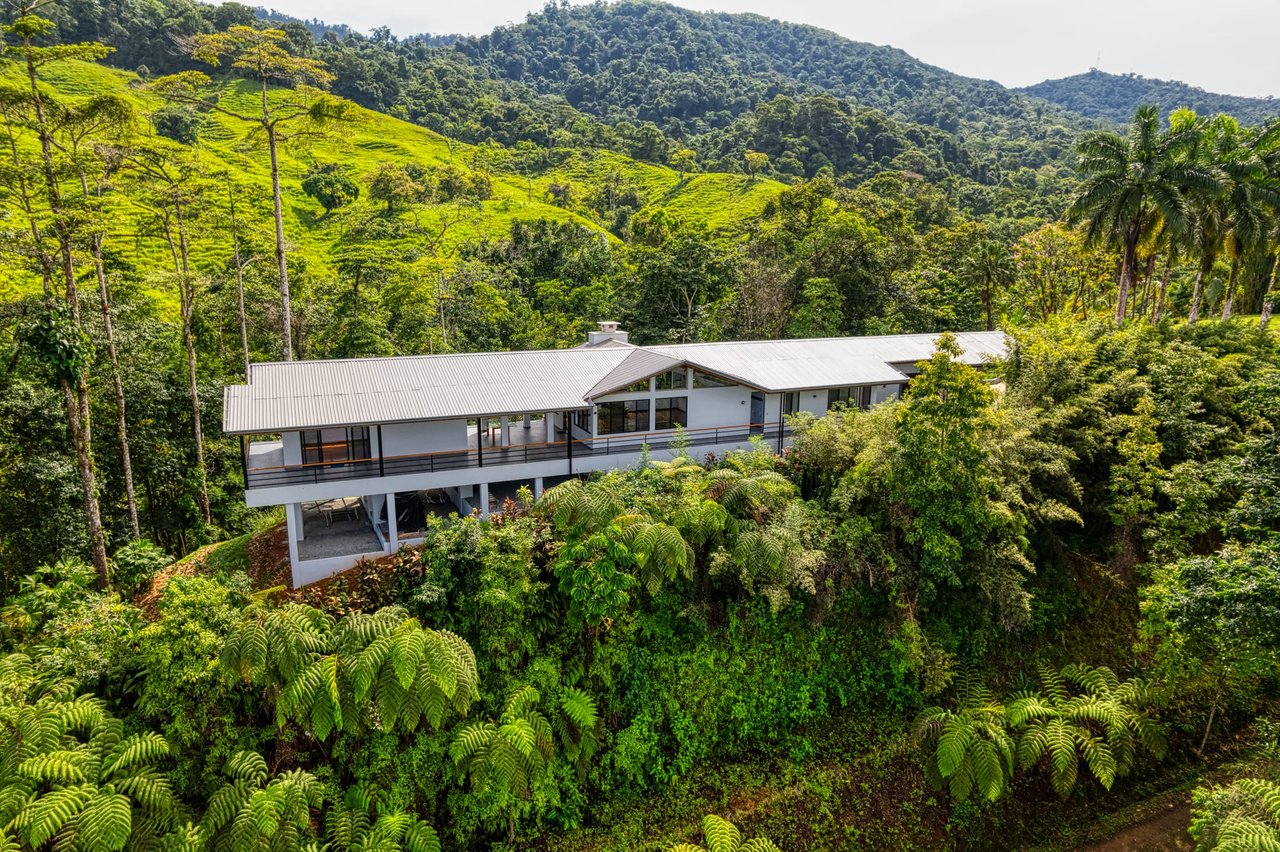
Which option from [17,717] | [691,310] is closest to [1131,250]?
[691,310]

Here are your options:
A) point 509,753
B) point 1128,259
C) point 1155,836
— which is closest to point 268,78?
point 509,753

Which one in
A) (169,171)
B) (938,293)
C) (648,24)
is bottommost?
(938,293)

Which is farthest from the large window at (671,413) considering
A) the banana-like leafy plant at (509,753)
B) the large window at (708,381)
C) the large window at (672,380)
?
the banana-like leafy plant at (509,753)

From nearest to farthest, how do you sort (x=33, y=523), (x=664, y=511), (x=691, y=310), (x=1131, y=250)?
1. (x=664, y=511)
2. (x=33, y=523)
3. (x=1131, y=250)
4. (x=691, y=310)

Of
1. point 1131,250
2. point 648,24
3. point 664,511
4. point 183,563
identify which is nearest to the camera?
point 664,511

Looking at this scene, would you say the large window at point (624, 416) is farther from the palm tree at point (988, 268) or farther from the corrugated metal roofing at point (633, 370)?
the palm tree at point (988, 268)

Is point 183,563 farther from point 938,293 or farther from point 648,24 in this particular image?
point 648,24

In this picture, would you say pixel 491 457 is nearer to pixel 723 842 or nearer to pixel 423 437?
pixel 423 437
